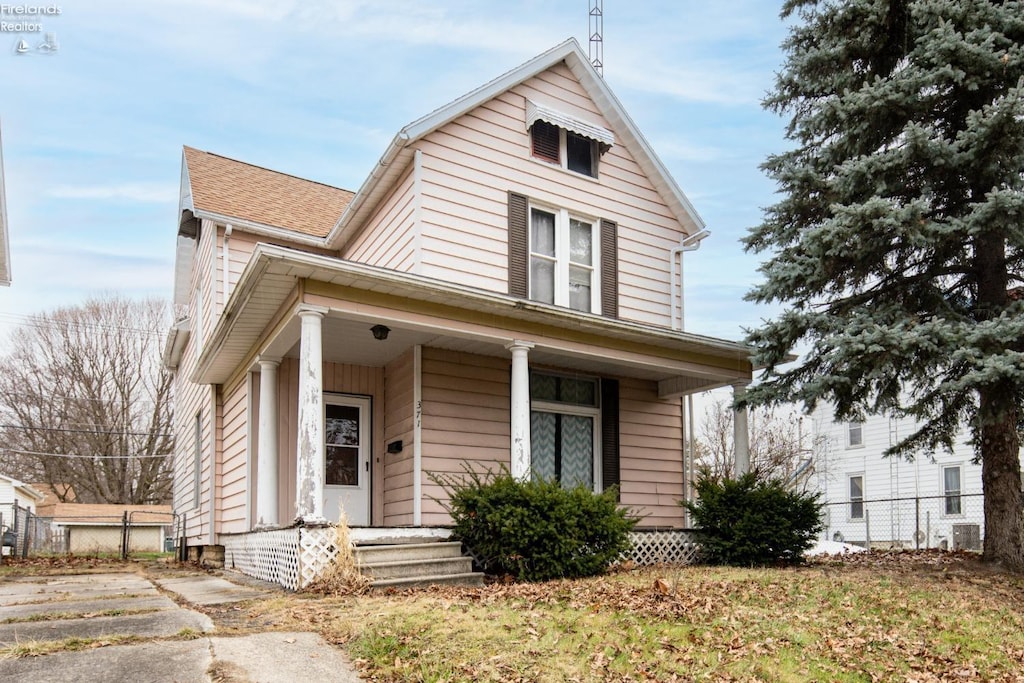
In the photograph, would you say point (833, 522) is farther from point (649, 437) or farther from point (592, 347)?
point (592, 347)

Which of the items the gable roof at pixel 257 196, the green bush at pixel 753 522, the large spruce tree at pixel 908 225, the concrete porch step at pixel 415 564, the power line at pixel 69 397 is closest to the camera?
the concrete porch step at pixel 415 564

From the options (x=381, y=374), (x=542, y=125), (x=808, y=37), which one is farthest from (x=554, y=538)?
(x=808, y=37)

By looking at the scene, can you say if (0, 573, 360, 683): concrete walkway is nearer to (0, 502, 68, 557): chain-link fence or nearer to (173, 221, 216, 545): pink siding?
(173, 221, 216, 545): pink siding

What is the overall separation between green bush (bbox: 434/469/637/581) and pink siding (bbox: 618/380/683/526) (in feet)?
12.1

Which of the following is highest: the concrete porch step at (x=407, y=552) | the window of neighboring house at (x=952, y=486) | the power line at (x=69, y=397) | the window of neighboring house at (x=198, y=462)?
the power line at (x=69, y=397)

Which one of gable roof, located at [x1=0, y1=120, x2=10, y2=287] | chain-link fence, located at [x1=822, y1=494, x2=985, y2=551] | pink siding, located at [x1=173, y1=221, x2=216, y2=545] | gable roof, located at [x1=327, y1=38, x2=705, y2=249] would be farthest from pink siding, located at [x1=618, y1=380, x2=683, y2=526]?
gable roof, located at [x1=0, y1=120, x2=10, y2=287]

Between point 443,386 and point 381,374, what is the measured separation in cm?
139

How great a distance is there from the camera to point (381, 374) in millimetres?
11742

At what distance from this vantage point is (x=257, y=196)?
15.1 m

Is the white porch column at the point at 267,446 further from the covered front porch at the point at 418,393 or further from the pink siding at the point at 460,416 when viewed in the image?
the pink siding at the point at 460,416

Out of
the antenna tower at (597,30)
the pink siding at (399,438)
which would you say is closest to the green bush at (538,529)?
the pink siding at (399,438)

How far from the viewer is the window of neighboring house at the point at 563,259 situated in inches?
464

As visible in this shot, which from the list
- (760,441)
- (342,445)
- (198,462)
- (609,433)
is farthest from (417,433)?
(760,441)

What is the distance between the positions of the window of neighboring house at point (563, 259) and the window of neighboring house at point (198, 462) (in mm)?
7291
